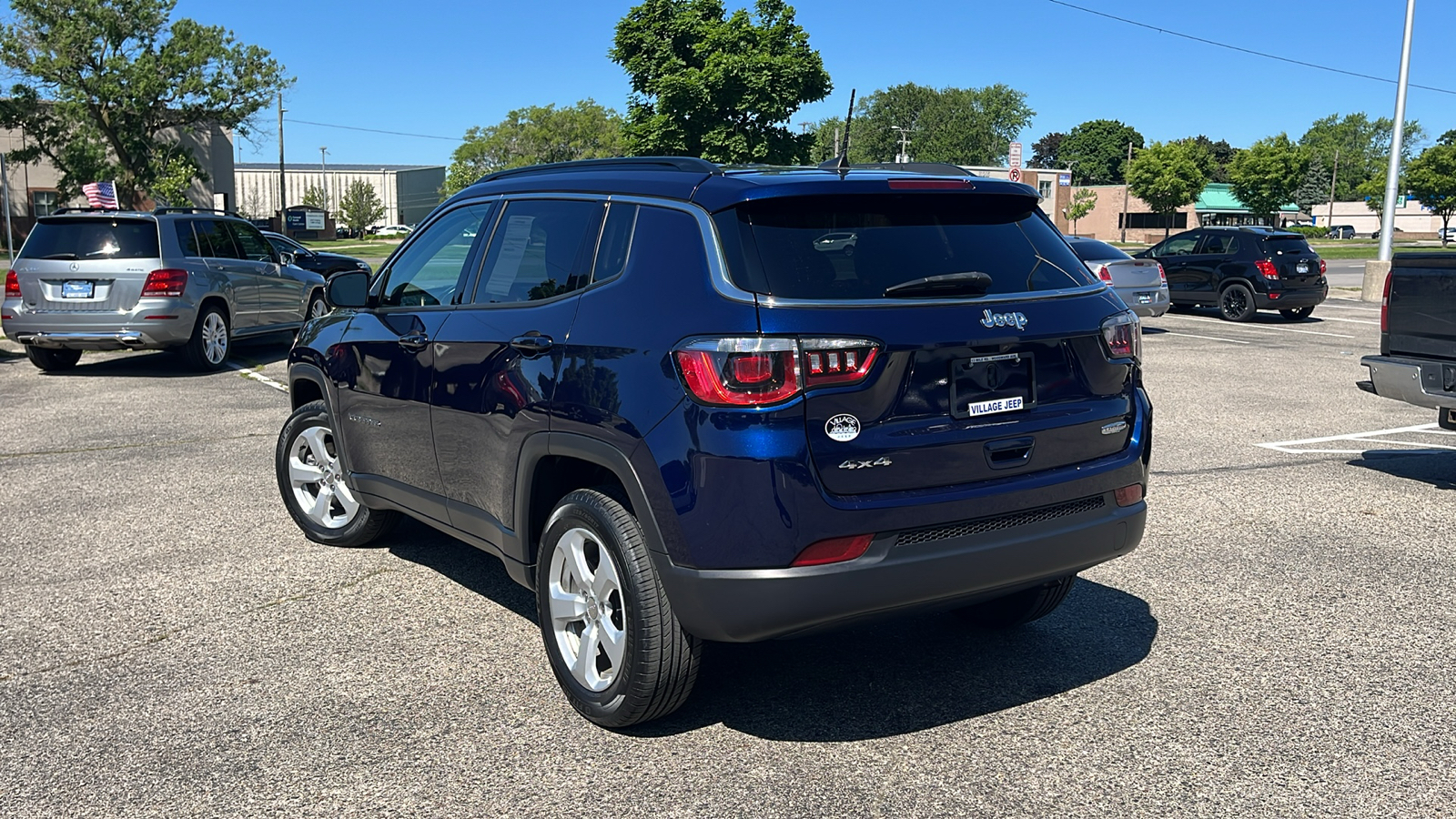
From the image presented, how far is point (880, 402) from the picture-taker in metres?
3.48

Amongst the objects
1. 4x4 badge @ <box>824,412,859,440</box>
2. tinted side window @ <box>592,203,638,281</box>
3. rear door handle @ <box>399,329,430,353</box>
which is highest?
tinted side window @ <box>592,203,638,281</box>

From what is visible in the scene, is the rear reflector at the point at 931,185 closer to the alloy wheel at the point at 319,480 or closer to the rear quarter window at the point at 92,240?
the alloy wheel at the point at 319,480

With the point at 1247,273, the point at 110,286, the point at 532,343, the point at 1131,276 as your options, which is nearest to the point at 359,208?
the point at 1247,273

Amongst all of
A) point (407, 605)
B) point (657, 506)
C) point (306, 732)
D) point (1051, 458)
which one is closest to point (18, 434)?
point (407, 605)

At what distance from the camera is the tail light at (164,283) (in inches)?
504

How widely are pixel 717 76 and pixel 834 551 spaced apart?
186 feet

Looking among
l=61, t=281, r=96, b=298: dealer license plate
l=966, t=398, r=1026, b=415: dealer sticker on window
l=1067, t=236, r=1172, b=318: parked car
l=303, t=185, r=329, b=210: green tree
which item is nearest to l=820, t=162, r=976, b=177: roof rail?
l=966, t=398, r=1026, b=415: dealer sticker on window

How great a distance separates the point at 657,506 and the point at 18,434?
8.13 meters

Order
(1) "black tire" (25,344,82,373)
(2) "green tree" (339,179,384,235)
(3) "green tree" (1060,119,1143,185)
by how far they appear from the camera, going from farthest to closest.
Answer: (3) "green tree" (1060,119,1143,185)
(2) "green tree" (339,179,384,235)
(1) "black tire" (25,344,82,373)

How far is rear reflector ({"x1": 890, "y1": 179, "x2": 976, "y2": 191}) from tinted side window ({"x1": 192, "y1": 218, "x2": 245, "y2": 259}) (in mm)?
11709

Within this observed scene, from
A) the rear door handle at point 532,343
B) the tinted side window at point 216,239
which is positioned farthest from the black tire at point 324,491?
the tinted side window at point 216,239

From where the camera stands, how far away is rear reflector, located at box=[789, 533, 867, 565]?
11.2ft

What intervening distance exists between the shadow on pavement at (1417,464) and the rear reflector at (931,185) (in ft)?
18.0

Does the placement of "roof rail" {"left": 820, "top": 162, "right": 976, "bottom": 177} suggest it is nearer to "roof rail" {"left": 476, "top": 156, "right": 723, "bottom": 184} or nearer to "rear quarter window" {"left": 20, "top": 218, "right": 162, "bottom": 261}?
"roof rail" {"left": 476, "top": 156, "right": 723, "bottom": 184}
